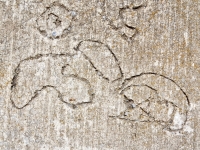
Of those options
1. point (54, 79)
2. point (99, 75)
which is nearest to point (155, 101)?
point (99, 75)

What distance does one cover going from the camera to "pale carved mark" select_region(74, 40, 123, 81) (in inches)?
64.9

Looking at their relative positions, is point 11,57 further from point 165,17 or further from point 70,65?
point 165,17

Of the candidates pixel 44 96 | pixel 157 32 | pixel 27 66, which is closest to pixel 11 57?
pixel 27 66

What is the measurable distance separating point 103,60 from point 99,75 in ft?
0.20

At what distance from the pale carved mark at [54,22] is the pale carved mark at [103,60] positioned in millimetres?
97

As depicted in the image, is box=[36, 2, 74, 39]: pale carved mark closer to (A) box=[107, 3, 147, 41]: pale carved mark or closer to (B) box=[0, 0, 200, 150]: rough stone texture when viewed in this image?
(B) box=[0, 0, 200, 150]: rough stone texture

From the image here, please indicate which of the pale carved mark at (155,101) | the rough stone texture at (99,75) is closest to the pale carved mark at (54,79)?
the rough stone texture at (99,75)

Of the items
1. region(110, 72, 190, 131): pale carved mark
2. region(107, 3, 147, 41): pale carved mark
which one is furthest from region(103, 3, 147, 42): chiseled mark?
region(110, 72, 190, 131): pale carved mark

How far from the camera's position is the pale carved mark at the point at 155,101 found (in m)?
1.64

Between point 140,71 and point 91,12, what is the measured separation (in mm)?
305

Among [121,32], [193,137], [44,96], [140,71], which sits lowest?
[193,137]

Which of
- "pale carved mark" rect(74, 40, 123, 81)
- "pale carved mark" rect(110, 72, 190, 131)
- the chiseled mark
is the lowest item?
"pale carved mark" rect(110, 72, 190, 131)

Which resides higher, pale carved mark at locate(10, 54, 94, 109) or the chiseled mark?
the chiseled mark

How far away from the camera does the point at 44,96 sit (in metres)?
1.67
